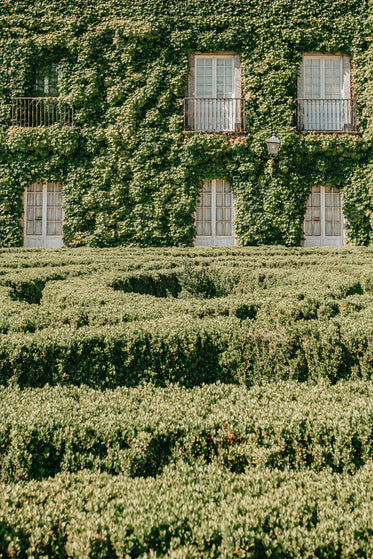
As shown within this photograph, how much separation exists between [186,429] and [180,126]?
44.3 ft

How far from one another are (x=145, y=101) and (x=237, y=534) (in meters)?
14.7

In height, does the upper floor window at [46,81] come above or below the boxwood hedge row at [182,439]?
above

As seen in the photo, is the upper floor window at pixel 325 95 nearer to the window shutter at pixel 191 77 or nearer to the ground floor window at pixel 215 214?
the ground floor window at pixel 215 214

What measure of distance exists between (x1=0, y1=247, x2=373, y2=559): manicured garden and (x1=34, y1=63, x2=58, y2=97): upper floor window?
12383 mm

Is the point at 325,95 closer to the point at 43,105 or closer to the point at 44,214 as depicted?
the point at 43,105

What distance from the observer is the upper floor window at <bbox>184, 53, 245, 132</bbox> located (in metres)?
14.9

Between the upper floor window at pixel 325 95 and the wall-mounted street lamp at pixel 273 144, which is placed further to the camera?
the upper floor window at pixel 325 95

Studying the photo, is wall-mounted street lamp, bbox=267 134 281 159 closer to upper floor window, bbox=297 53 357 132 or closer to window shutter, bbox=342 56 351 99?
upper floor window, bbox=297 53 357 132

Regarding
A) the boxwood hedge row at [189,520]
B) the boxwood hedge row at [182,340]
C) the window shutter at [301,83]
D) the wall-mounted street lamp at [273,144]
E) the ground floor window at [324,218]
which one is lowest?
the boxwood hedge row at [189,520]

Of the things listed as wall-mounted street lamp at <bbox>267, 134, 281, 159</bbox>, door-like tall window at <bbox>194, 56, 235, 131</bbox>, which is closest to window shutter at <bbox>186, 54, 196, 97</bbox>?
door-like tall window at <bbox>194, 56, 235, 131</bbox>

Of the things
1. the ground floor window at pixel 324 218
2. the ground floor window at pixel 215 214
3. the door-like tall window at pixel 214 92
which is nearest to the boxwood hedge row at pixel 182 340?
the ground floor window at pixel 215 214

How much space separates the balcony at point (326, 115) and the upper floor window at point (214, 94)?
6.97 feet

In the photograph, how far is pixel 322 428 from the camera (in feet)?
8.44

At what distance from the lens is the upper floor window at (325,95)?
49.3 ft
